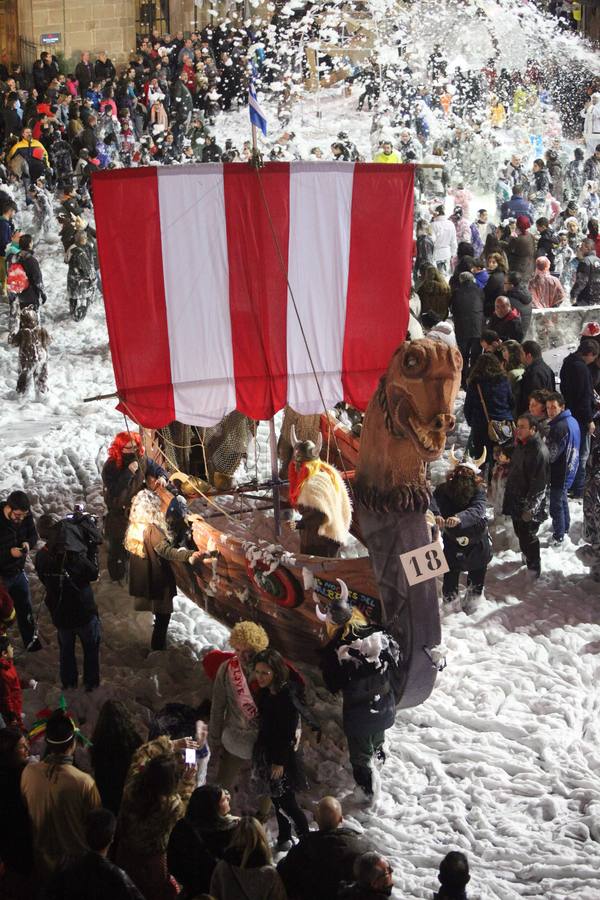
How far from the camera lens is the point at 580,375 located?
11070 mm

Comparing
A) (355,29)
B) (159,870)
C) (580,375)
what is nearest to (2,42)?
(355,29)

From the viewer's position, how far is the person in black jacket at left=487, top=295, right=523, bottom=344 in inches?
492

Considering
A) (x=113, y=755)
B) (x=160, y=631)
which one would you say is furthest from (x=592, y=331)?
(x=113, y=755)

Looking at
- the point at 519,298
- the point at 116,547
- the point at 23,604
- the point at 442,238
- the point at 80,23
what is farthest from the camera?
the point at 80,23

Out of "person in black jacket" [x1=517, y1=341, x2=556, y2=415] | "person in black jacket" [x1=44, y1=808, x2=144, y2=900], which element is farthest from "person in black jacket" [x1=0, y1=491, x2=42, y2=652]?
"person in black jacket" [x1=517, y1=341, x2=556, y2=415]

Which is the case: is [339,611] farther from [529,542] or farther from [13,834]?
[529,542]

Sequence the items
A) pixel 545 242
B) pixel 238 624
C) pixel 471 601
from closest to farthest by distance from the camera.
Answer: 1. pixel 238 624
2. pixel 471 601
3. pixel 545 242

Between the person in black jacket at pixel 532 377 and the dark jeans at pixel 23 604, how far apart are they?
195 inches

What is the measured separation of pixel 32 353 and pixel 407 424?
28.4 feet

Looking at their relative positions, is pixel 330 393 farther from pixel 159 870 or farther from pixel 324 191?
pixel 159 870

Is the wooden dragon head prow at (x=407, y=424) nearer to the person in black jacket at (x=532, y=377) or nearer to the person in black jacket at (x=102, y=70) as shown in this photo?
the person in black jacket at (x=532, y=377)

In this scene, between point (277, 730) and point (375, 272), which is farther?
point (375, 272)

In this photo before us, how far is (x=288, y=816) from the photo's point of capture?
678 centimetres

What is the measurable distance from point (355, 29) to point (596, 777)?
27738mm
